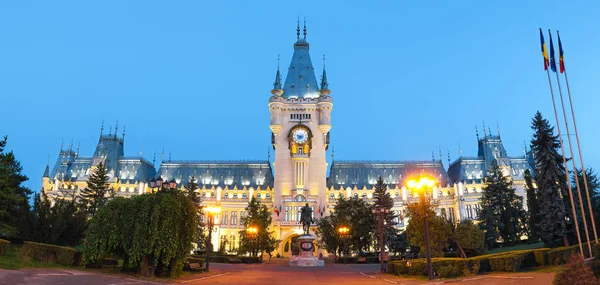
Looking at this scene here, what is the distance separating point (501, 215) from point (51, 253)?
5580cm

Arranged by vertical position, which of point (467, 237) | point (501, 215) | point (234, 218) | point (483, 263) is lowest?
point (483, 263)

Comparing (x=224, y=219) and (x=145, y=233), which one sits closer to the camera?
(x=145, y=233)

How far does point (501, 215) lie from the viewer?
57094 mm

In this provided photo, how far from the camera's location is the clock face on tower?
263 ft

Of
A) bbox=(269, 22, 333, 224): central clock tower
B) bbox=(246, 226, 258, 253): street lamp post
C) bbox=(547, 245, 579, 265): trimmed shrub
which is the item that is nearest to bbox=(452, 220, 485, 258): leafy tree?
bbox=(547, 245, 579, 265): trimmed shrub

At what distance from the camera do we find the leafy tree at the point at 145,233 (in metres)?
21.1

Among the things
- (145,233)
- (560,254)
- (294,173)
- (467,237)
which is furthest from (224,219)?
(560,254)

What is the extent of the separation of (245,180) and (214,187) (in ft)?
24.6

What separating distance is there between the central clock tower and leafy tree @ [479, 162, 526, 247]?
1199 inches

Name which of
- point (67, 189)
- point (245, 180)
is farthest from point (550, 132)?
point (67, 189)

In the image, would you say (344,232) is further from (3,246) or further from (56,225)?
(3,246)

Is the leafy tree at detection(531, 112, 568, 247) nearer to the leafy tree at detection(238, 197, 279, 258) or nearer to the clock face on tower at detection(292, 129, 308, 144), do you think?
the leafy tree at detection(238, 197, 279, 258)

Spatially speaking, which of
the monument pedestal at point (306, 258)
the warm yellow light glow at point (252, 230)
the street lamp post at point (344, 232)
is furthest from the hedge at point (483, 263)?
the warm yellow light glow at point (252, 230)

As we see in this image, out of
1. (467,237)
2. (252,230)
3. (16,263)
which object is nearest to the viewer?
(16,263)
